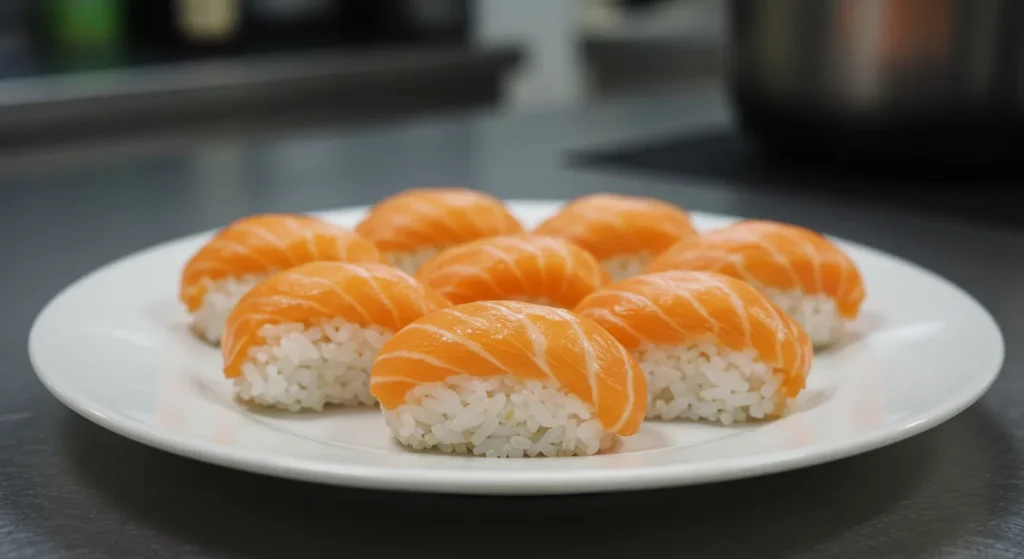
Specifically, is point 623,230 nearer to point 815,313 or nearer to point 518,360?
point 815,313

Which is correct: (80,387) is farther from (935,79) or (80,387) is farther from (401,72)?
(401,72)

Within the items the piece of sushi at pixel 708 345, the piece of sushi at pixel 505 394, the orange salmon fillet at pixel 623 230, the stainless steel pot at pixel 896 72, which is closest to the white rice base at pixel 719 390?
the piece of sushi at pixel 708 345

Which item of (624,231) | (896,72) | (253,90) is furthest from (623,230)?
(253,90)

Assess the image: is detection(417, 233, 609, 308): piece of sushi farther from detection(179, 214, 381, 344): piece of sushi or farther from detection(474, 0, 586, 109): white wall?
detection(474, 0, 586, 109): white wall

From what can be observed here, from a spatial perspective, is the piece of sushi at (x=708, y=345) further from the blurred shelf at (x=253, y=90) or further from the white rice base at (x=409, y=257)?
the blurred shelf at (x=253, y=90)

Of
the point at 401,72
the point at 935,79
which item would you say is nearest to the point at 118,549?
the point at 935,79

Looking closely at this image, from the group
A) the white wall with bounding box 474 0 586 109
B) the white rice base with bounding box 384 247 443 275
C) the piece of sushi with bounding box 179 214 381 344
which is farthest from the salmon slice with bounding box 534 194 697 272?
the white wall with bounding box 474 0 586 109

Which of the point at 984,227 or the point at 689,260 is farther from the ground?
the point at 689,260
